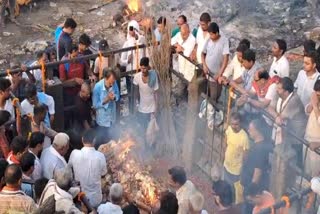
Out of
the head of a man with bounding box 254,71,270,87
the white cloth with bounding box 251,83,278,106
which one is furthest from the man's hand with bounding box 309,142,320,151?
the head of a man with bounding box 254,71,270,87

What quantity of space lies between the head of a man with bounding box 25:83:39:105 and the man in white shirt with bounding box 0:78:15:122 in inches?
10.3

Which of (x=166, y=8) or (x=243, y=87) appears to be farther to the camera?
(x=166, y=8)

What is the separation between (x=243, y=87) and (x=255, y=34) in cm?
685

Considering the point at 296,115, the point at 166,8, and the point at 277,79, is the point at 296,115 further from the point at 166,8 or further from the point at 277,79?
the point at 166,8

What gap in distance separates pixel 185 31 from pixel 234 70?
1.33 metres

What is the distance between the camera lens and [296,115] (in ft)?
28.8

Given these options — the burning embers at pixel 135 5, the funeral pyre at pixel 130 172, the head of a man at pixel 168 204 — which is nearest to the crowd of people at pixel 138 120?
the head of a man at pixel 168 204

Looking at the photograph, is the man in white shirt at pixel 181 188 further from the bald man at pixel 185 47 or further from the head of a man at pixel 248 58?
the bald man at pixel 185 47

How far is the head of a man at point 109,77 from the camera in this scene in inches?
386

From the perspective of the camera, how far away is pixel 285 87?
8.62 metres

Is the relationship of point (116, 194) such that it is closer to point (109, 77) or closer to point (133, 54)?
point (109, 77)

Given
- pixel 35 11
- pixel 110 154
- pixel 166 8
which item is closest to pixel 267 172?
pixel 110 154

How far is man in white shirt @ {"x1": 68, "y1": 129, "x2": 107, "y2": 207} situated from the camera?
8.33 m

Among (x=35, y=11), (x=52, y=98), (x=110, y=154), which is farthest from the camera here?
(x=35, y=11)
